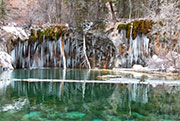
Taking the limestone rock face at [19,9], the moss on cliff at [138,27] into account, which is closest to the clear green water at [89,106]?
the moss on cliff at [138,27]

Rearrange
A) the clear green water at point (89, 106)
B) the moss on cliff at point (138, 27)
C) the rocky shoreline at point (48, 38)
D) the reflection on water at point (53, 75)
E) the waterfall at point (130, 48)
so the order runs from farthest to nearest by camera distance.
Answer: the waterfall at point (130, 48), the moss on cliff at point (138, 27), the rocky shoreline at point (48, 38), the reflection on water at point (53, 75), the clear green water at point (89, 106)

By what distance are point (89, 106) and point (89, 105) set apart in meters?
0.12

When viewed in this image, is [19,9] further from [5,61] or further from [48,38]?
[5,61]

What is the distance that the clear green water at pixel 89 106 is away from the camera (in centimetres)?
514

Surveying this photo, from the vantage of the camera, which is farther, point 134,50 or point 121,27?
point 121,27

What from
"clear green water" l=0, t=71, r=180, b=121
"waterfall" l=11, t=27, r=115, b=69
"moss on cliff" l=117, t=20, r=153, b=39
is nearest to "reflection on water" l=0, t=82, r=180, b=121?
"clear green water" l=0, t=71, r=180, b=121

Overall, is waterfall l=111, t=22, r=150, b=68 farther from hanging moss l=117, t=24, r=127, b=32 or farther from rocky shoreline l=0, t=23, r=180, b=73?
hanging moss l=117, t=24, r=127, b=32

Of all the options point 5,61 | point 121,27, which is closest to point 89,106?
point 5,61

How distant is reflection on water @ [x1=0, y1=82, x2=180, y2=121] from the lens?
516 cm

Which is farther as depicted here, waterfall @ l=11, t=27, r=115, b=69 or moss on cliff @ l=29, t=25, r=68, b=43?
moss on cliff @ l=29, t=25, r=68, b=43

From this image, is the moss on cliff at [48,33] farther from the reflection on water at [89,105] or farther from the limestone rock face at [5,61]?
the reflection on water at [89,105]

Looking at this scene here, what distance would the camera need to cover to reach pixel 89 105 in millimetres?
6305

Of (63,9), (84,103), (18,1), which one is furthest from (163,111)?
(18,1)

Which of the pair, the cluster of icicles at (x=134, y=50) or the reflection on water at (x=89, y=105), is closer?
the reflection on water at (x=89, y=105)
